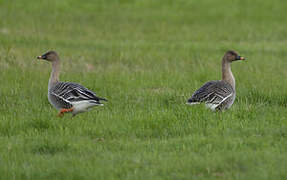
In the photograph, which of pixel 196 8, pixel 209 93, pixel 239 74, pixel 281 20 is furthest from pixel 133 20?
pixel 209 93

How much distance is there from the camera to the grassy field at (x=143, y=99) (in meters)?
6.83

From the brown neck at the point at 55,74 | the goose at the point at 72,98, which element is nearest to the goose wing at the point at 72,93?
the goose at the point at 72,98

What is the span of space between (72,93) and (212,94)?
2.37 m

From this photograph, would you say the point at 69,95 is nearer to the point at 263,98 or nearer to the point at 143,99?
the point at 143,99

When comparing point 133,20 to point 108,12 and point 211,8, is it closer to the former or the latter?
point 108,12

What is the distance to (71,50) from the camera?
16828 millimetres

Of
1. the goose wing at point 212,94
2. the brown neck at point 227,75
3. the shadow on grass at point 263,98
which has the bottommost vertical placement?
the shadow on grass at point 263,98

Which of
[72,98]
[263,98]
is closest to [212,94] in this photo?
[263,98]

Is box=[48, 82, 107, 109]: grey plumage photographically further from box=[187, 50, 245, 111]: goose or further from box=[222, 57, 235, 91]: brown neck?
box=[222, 57, 235, 91]: brown neck

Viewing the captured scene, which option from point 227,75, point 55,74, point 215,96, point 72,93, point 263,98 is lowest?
point 263,98

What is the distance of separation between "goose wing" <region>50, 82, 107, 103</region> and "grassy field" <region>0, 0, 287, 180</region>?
1.09 feet

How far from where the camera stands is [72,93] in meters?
9.30

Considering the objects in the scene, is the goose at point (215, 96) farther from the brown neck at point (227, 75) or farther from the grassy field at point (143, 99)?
the brown neck at point (227, 75)

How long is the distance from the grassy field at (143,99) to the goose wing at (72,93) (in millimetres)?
333
